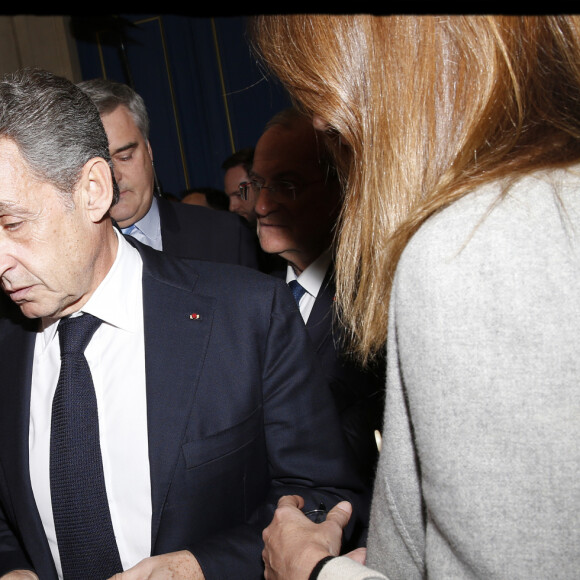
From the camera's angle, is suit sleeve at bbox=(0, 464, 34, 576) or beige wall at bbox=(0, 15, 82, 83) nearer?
suit sleeve at bbox=(0, 464, 34, 576)

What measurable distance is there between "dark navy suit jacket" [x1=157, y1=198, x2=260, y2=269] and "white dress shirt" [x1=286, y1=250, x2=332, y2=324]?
653 mm

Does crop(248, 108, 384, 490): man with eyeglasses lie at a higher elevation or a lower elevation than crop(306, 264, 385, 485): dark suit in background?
higher

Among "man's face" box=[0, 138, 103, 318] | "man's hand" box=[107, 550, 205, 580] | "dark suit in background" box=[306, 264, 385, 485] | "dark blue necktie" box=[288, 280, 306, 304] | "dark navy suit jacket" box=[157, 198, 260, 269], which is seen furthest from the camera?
"dark navy suit jacket" box=[157, 198, 260, 269]

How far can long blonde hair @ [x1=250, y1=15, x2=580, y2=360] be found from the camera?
2.18ft

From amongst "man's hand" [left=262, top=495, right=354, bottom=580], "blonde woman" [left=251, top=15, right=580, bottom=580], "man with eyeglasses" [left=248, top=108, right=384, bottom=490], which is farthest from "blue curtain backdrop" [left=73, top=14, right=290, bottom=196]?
"blonde woman" [left=251, top=15, right=580, bottom=580]

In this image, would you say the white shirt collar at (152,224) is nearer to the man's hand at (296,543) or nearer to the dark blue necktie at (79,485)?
the dark blue necktie at (79,485)

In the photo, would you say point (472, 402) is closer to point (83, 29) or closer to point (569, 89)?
point (569, 89)

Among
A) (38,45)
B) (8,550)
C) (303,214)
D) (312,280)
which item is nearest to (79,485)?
(8,550)

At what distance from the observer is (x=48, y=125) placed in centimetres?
130

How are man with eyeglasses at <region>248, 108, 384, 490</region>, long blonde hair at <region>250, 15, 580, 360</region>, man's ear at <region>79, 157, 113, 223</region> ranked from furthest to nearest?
1. man with eyeglasses at <region>248, 108, 384, 490</region>
2. man's ear at <region>79, 157, 113, 223</region>
3. long blonde hair at <region>250, 15, 580, 360</region>

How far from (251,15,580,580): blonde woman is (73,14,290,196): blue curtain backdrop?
5791mm

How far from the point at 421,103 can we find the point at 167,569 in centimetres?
96

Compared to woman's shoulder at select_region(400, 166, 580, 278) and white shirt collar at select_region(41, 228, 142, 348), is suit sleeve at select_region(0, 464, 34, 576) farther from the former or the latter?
woman's shoulder at select_region(400, 166, 580, 278)

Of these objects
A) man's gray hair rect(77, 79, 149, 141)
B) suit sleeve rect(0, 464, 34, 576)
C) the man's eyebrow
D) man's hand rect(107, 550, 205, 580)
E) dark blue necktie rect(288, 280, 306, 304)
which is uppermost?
man's gray hair rect(77, 79, 149, 141)
